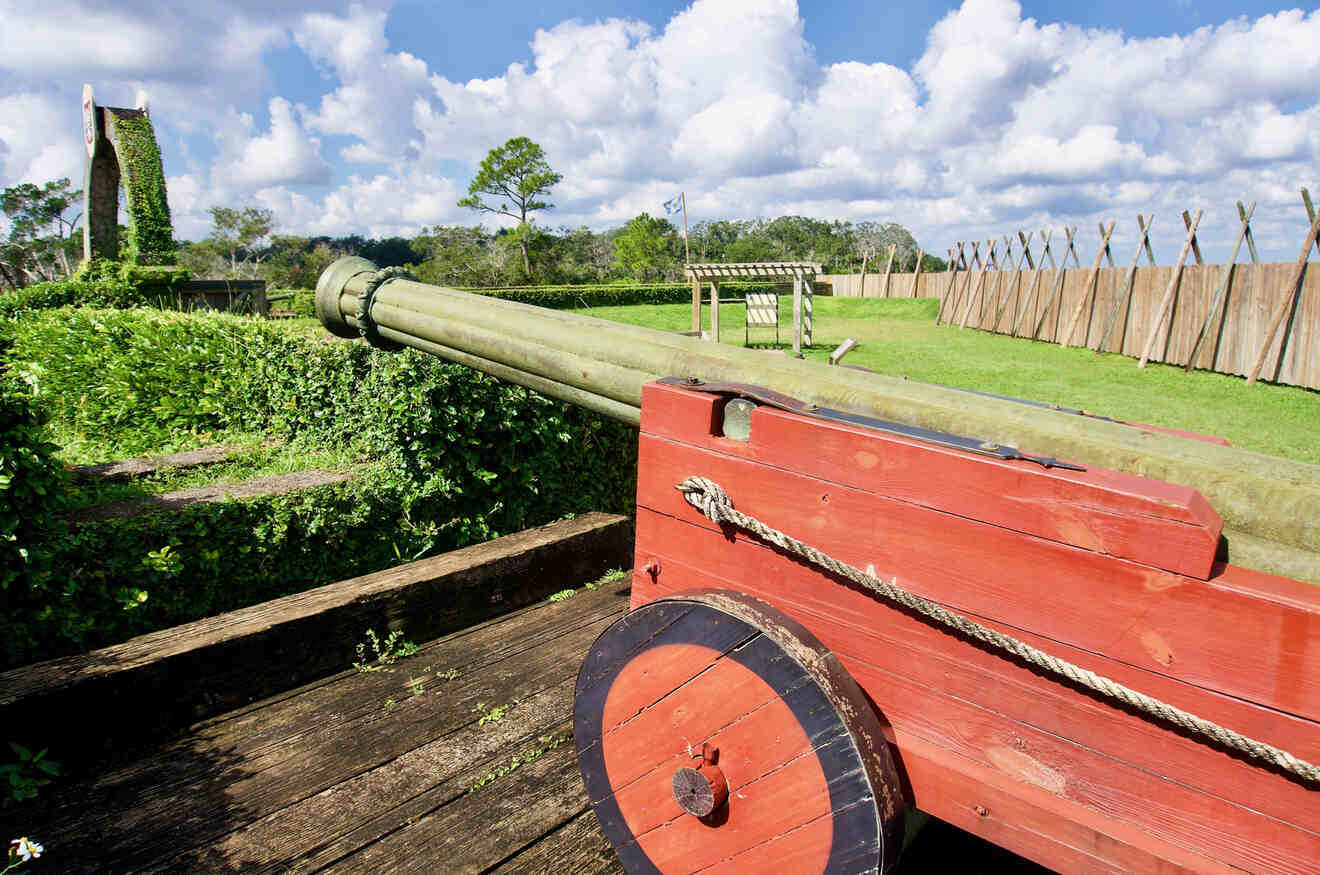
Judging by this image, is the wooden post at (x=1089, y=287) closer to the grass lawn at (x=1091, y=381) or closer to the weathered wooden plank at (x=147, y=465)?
the grass lawn at (x=1091, y=381)

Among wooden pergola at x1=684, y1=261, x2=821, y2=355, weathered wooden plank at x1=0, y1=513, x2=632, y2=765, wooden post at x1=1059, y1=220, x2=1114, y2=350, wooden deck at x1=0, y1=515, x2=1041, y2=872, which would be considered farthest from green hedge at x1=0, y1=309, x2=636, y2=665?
wooden post at x1=1059, y1=220, x2=1114, y2=350

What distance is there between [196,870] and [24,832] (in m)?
0.53

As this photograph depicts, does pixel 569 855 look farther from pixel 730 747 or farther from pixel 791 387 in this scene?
pixel 791 387

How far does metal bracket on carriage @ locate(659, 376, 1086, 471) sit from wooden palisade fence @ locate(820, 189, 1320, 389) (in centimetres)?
1000

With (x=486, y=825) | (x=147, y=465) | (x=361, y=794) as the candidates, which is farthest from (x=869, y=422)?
(x=147, y=465)

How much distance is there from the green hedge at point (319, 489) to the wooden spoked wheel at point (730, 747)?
249cm

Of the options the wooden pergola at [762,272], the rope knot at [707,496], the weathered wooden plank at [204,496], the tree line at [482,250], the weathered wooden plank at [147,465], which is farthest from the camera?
the tree line at [482,250]

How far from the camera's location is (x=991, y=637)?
4.06ft

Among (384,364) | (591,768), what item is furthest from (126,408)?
(591,768)

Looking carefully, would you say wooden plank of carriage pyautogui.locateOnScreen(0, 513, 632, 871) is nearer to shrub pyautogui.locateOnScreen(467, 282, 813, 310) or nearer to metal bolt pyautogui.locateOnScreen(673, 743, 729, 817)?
metal bolt pyautogui.locateOnScreen(673, 743, 729, 817)

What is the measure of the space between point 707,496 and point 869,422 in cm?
38

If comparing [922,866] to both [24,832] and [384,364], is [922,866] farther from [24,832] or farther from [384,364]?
[384,364]

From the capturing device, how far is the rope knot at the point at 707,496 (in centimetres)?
157

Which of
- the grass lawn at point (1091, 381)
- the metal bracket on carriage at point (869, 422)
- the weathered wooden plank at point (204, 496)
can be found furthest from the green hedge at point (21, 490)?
the grass lawn at point (1091, 381)
